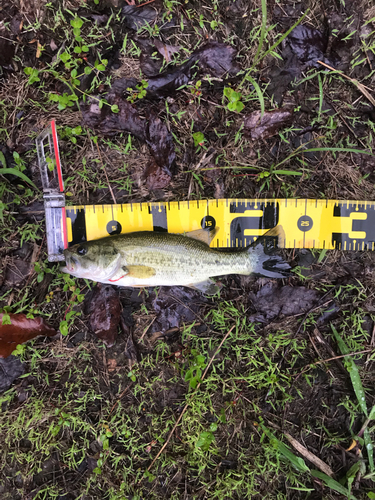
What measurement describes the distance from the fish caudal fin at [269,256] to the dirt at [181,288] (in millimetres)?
228

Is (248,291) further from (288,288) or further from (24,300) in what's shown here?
(24,300)

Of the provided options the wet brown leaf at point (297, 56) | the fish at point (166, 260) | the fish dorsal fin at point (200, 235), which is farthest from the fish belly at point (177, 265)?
the wet brown leaf at point (297, 56)

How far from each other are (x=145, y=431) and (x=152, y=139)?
11.9ft

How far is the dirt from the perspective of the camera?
3836 millimetres

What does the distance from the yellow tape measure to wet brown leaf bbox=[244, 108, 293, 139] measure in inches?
33.1

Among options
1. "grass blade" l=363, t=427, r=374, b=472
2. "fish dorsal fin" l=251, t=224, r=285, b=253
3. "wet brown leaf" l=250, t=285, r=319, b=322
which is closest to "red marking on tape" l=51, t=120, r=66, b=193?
"fish dorsal fin" l=251, t=224, r=285, b=253

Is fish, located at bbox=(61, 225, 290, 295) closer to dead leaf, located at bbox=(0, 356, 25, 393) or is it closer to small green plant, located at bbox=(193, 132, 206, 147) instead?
small green plant, located at bbox=(193, 132, 206, 147)

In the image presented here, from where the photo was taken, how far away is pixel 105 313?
3.87 meters

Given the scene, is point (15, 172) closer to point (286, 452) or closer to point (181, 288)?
point (181, 288)

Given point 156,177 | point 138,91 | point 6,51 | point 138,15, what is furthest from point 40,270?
point 138,15

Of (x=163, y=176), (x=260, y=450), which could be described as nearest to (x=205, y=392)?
(x=260, y=450)

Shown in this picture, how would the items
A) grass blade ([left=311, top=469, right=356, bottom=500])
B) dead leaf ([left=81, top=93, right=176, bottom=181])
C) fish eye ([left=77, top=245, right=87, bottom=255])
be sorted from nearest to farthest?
1. fish eye ([left=77, top=245, right=87, bottom=255])
2. grass blade ([left=311, top=469, right=356, bottom=500])
3. dead leaf ([left=81, top=93, right=176, bottom=181])

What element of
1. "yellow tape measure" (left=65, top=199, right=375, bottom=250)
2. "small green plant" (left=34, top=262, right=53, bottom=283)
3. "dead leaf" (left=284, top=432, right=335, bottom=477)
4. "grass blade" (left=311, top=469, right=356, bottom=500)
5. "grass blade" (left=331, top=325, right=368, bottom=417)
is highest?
"yellow tape measure" (left=65, top=199, right=375, bottom=250)

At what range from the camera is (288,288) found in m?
3.97
